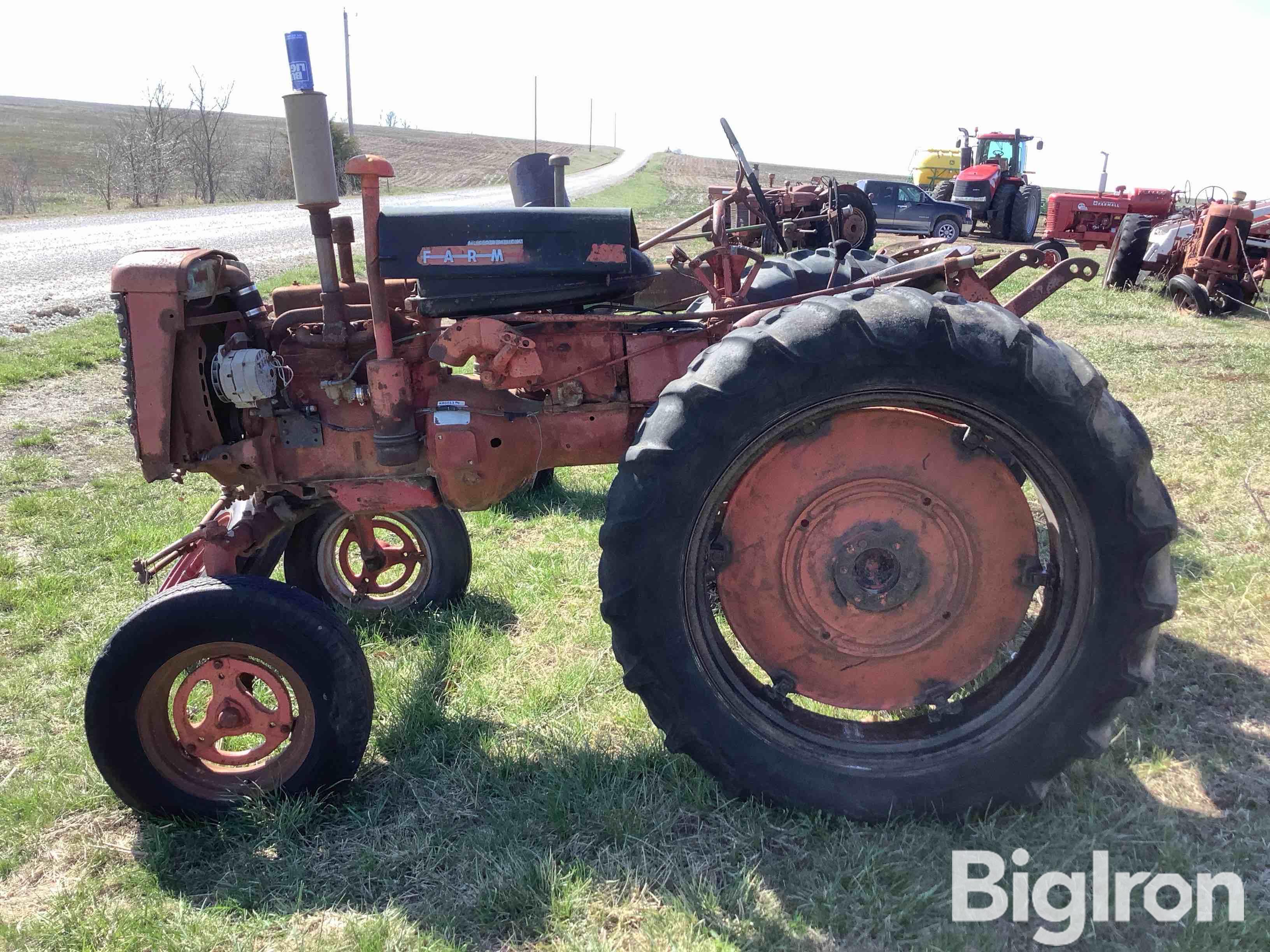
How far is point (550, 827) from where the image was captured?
2500 millimetres

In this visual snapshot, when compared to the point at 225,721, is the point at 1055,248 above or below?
above

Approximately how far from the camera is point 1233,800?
2.51 m

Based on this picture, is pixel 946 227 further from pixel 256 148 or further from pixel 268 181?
pixel 256 148

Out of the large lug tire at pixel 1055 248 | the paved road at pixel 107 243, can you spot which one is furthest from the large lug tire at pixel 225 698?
the paved road at pixel 107 243

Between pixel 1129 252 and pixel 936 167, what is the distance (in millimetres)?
15292

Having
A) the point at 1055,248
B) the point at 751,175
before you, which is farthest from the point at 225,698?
the point at 1055,248

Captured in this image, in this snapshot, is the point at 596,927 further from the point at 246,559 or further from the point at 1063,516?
the point at 246,559

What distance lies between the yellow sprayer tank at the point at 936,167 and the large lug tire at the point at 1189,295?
16.2 metres

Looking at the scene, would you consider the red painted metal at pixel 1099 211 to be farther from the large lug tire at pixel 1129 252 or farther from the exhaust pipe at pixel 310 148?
the exhaust pipe at pixel 310 148

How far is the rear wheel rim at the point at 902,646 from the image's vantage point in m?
2.25

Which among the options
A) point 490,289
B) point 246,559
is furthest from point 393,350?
point 246,559

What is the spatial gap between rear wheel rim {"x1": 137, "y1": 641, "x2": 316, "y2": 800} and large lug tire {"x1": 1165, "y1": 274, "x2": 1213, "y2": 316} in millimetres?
12076

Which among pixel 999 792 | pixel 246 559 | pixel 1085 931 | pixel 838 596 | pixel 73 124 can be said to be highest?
pixel 73 124

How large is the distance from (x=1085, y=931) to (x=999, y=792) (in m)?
0.37
